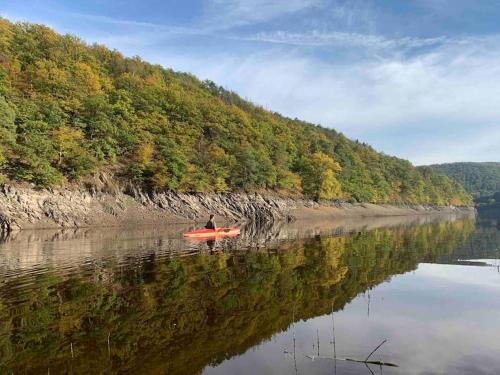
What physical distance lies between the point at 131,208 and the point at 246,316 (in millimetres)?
59284

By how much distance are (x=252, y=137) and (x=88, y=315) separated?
10822cm

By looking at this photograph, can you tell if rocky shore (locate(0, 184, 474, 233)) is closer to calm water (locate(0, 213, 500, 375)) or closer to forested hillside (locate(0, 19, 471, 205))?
forested hillside (locate(0, 19, 471, 205))

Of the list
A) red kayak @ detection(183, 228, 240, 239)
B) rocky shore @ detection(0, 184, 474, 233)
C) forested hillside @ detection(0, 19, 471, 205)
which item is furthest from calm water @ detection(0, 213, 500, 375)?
forested hillside @ detection(0, 19, 471, 205)

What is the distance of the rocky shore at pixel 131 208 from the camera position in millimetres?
→ 54406

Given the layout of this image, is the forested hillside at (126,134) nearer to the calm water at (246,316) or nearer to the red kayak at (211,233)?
the red kayak at (211,233)

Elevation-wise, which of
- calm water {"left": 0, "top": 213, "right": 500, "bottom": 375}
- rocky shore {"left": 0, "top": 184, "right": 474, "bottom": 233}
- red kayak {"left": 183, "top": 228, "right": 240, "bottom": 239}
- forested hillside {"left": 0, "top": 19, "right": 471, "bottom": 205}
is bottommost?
calm water {"left": 0, "top": 213, "right": 500, "bottom": 375}

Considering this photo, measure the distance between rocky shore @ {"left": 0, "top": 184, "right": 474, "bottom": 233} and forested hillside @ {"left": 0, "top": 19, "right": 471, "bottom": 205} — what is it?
2403 millimetres

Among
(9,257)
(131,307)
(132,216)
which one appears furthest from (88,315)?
(132,216)

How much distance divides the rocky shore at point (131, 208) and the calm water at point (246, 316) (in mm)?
32154

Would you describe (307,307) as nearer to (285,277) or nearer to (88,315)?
(285,277)

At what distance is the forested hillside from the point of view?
62.6 meters

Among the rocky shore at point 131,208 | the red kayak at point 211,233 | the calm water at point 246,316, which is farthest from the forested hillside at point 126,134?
the calm water at point 246,316

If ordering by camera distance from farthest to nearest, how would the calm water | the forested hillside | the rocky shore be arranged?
the forested hillside, the rocky shore, the calm water

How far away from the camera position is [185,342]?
444 inches
